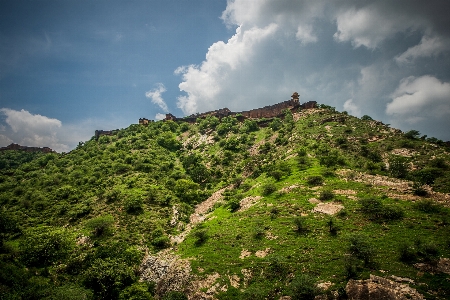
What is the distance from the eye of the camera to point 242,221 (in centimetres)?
4197

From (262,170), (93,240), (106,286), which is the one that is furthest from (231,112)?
(106,286)

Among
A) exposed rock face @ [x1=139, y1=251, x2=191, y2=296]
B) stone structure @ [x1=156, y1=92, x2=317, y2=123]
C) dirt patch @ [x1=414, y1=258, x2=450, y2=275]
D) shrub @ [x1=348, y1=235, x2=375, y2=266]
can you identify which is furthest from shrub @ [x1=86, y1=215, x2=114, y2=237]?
stone structure @ [x1=156, y1=92, x2=317, y2=123]

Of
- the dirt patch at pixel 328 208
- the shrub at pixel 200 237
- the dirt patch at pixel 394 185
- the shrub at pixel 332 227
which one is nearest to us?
the shrub at pixel 332 227

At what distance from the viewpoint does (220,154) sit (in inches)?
3253

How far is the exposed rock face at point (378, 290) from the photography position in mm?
21547

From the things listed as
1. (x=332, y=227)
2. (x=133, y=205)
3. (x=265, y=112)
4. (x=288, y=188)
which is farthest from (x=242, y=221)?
(x=265, y=112)

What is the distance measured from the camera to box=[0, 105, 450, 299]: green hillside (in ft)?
90.8

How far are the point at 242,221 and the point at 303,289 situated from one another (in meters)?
18.9

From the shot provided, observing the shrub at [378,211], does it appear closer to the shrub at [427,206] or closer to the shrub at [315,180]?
the shrub at [427,206]

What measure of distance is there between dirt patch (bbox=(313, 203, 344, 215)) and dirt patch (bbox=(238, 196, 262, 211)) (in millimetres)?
12395

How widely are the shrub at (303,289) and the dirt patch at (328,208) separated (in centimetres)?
1511

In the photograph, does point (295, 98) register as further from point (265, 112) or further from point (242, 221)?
point (242, 221)

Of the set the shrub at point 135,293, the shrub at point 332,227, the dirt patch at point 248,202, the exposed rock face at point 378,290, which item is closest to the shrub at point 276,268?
the exposed rock face at point 378,290

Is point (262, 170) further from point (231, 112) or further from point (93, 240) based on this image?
point (231, 112)
